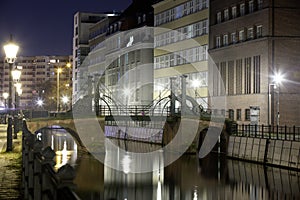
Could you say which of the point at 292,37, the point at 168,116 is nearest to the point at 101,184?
the point at 168,116

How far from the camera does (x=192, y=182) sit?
34375 mm

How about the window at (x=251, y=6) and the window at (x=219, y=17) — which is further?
the window at (x=219, y=17)

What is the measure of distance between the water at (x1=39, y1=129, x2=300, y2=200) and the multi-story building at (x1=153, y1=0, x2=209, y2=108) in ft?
79.4

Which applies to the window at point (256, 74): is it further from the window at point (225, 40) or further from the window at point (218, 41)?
the window at point (218, 41)

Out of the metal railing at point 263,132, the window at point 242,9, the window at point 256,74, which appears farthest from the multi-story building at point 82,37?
the metal railing at point 263,132

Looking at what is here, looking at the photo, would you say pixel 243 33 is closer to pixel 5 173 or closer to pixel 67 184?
pixel 5 173

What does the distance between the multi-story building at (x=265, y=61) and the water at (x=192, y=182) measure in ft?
41.4

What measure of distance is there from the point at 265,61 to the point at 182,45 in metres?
17.9

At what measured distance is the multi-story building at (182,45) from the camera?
67.3 m

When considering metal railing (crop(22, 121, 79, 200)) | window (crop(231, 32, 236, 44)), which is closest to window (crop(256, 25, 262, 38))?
window (crop(231, 32, 236, 44))

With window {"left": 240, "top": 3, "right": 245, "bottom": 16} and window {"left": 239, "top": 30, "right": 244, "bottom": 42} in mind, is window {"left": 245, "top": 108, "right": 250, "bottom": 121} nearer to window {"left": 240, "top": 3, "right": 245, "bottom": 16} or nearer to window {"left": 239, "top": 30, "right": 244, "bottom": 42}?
window {"left": 239, "top": 30, "right": 244, "bottom": 42}

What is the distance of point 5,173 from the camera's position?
17.2m

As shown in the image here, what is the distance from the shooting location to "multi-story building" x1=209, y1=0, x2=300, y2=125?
2172 inches

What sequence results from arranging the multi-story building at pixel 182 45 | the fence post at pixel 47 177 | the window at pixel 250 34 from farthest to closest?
the multi-story building at pixel 182 45 → the window at pixel 250 34 → the fence post at pixel 47 177
